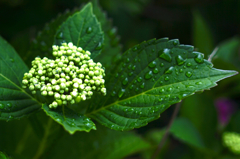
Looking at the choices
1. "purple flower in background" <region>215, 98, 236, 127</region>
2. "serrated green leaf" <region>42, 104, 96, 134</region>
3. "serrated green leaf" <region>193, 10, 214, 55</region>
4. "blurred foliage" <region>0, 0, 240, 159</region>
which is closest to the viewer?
"serrated green leaf" <region>42, 104, 96, 134</region>

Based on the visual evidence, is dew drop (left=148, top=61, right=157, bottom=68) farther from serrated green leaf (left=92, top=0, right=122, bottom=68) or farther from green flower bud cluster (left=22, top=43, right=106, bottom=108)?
serrated green leaf (left=92, top=0, right=122, bottom=68)

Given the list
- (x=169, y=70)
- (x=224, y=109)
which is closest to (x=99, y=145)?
(x=169, y=70)

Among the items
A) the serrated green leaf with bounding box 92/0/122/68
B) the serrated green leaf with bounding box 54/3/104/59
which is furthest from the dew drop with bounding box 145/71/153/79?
the serrated green leaf with bounding box 92/0/122/68

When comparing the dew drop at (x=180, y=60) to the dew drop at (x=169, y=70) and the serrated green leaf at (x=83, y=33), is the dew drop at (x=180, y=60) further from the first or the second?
the serrated green leaf at (x=83, y=33)

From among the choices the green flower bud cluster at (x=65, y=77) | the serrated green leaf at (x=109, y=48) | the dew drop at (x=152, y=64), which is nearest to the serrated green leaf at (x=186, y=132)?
the serrated green leaf at (x=109, y=48)

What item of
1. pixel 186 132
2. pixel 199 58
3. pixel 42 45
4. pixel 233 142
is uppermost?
pixel 42 45

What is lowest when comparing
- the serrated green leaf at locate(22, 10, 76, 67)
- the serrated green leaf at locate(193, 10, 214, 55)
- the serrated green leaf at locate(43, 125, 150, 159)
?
the serrated green leaf at locate(43, 125, 150, 159)

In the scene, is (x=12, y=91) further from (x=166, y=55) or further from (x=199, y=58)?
(x=199, y=58)
